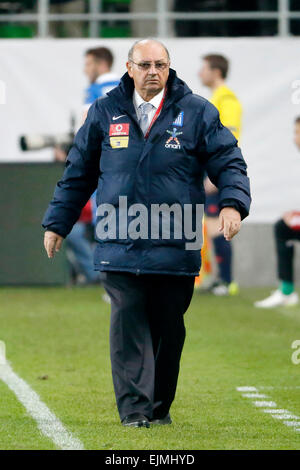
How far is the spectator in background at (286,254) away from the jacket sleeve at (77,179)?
20.7 ft

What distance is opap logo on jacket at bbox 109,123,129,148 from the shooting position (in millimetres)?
6457

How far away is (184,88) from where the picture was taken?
661 centimetres

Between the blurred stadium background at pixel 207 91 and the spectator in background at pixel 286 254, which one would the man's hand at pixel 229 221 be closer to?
the spectator in background at pixel 286 254

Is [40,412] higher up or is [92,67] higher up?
[92,67]

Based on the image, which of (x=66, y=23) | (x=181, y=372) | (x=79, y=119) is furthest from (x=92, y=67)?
(x=181, y=372)

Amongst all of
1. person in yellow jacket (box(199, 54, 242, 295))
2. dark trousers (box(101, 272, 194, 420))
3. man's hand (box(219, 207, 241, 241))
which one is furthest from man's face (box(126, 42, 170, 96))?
person in yellow jacket (box(199, 54, 242, 295))

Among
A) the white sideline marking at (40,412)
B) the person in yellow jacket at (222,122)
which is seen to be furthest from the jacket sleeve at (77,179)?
the person in yellow jacket at (222,122)

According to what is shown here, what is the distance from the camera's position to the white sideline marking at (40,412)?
→ 19.6 ft

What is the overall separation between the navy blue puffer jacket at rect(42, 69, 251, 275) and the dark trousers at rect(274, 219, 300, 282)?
21.2 ft

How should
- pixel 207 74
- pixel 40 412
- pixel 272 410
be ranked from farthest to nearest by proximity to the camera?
pixel 207 74, pixel 272 410, pixel 40 412

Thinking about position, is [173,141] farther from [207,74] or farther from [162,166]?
[207,74]

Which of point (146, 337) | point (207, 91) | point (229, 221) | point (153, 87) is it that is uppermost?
point (207, 91)

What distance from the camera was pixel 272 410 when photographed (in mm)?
7082

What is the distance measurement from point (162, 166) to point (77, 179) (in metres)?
0.52
